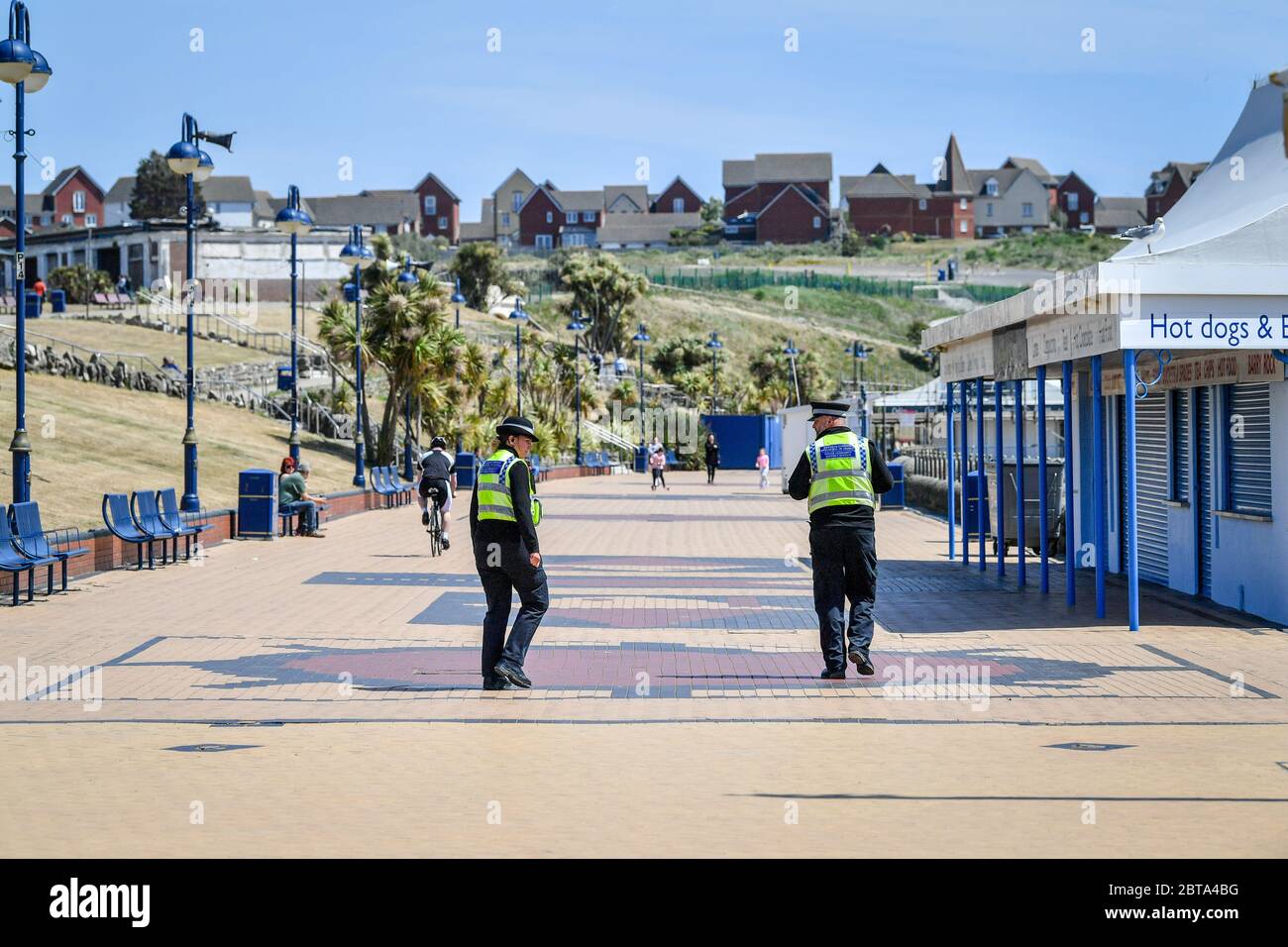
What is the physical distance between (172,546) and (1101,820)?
1611 centimetres

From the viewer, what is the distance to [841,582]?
38.9ft

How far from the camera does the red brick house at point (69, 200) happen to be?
137875 millimetres

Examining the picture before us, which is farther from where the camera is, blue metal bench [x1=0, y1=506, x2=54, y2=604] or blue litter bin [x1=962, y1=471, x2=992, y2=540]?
blue litter bin [x1=962, y1=471, x2=992, y2=540]

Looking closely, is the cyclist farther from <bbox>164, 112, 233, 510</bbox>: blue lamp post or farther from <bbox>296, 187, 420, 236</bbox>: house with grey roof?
<bbox>296, 187, 420, 236</bbox>: house with grey roof

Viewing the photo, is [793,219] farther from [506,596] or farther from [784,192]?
[506,596]

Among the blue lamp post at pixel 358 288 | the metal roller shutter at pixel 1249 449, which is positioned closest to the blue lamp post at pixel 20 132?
the metal roller shutter at pixel 1249 449

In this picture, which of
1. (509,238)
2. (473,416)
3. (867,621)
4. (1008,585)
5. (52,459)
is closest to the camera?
(867,621)

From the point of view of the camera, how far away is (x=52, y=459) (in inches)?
1362

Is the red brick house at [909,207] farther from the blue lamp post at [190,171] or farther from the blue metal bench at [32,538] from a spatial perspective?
the blue metal bench at [32,538]

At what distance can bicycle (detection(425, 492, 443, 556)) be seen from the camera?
904 inches

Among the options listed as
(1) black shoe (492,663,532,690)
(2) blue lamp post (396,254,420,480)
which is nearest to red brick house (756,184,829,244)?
(2) blue lamp post (396,254,420,480)

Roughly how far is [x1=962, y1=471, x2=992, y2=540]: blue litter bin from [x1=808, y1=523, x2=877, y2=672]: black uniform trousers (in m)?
9.70

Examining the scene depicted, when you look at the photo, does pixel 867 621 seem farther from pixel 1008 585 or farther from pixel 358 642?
pixel 1008 585
